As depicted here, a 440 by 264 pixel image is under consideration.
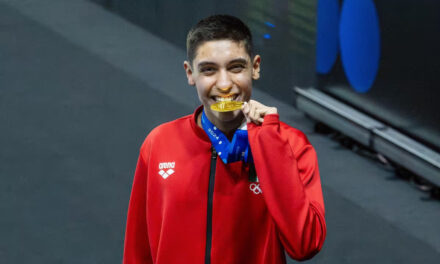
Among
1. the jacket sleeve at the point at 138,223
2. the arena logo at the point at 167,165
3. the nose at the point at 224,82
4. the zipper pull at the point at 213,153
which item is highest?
the nose at the point at 224,82

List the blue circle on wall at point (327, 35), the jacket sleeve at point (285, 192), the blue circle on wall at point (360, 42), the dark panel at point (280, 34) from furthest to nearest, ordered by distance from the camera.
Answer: the dark panel at point (280, 34) < the blue circle on wall at point (327, 35) < the blue circle on wall at point (360, 42) < the jacket sleeve at point (285, 192)

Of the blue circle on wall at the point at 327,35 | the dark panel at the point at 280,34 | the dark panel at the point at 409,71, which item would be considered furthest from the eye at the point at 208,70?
the dark panel at the point at 280,34

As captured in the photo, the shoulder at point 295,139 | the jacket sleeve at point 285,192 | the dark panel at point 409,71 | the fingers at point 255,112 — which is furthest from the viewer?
the dark panel at point 409,71

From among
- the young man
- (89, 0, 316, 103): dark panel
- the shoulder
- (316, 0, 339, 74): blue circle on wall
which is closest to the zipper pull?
the young man

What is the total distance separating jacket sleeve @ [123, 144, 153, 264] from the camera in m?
3.06

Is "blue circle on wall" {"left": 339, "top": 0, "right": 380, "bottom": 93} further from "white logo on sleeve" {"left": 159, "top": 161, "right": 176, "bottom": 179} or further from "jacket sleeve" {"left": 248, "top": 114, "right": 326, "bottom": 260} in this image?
"jacket sleeve" {"left": 248, "top": 114, "right": 326, "bottom": 260}

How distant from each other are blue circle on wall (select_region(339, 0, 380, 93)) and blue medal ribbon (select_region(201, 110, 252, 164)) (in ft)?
14.1

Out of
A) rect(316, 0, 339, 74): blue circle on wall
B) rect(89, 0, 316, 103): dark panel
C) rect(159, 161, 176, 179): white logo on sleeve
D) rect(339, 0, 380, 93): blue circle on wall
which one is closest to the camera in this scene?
rect(159, 161, 176, 179): white logo on sleeve

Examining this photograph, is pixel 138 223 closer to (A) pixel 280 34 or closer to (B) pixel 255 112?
(B) pixel 255 112

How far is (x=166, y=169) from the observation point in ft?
9.58

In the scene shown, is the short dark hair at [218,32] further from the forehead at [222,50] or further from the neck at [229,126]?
the neck at [229,126]

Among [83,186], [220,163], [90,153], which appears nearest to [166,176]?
[220,163]

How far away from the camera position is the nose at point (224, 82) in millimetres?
2693

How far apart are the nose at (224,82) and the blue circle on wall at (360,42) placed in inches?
173
